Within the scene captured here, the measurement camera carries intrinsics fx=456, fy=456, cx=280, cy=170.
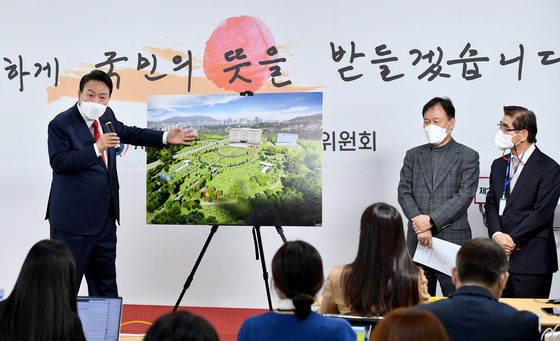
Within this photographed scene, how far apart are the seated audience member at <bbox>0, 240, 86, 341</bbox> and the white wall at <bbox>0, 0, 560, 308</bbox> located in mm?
2839

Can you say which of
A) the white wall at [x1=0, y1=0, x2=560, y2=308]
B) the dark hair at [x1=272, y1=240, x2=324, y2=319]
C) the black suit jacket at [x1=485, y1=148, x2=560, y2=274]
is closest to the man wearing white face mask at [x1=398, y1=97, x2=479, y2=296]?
the black suit jacket at [x1=485, y1=148, x2=560, y2=274]

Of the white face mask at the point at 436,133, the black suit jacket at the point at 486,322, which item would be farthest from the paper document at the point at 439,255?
the black suit jacket at the point at 486,322

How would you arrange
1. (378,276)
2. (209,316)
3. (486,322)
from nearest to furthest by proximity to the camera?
(486,322) → (378,276) → (209,316)

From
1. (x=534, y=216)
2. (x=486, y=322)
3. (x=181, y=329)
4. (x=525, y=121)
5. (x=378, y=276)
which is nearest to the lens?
(x=181, y=329)

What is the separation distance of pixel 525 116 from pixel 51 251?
9.55 ft

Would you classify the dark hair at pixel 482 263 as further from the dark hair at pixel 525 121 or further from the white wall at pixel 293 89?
the white wall at pixel 293 89

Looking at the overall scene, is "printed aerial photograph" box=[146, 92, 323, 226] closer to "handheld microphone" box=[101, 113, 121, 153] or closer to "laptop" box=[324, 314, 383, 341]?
"handheld microphone" box=[101, 113, 121, 153]

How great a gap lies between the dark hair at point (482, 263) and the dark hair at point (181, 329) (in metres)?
1.00

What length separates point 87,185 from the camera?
2977mm

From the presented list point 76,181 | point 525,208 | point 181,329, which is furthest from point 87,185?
point 525,208

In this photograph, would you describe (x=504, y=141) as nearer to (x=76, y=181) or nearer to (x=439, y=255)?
(x=439, y=255)

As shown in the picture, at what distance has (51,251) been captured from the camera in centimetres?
153

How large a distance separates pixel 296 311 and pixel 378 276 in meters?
0.60

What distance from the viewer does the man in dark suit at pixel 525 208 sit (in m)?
2.93
